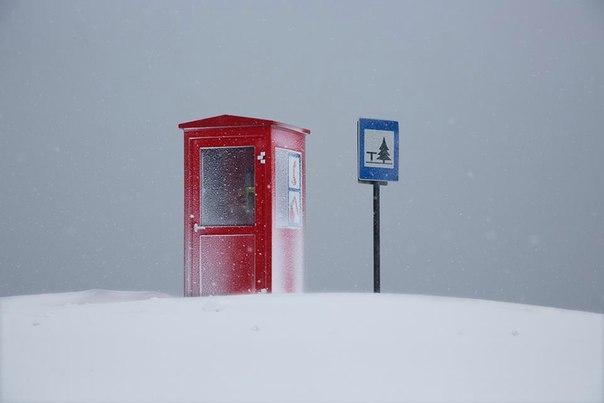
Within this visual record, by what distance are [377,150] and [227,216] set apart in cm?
171

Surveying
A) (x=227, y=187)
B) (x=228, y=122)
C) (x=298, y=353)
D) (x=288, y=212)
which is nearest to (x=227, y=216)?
(x=227, y=187)

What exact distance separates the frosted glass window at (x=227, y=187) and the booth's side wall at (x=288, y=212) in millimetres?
275

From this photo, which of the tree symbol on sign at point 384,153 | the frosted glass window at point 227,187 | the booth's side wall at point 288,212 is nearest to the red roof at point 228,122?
the booth's side wall at point 288,212

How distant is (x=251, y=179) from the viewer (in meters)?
8.46

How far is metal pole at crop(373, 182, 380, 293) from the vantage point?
7785mm

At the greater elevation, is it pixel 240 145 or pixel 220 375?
pixel 240 145

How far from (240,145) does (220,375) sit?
437 centimetres

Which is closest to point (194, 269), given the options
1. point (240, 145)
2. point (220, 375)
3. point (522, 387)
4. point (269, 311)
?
point (240, 145)

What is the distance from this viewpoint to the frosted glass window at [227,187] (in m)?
8.43

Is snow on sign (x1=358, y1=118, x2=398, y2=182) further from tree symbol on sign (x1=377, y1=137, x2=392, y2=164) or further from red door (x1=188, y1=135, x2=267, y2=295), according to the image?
red door (x1=188, y1=135, x2=267, y2=295)

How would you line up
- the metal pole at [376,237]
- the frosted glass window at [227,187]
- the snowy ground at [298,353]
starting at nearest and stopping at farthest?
1. the snowy ground at [298,353]
2. the metal pole at [376,237]
3. the frosted glass window at [227,187]

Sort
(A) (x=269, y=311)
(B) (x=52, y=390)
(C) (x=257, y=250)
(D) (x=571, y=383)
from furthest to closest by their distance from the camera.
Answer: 1. (C) (x=257, y=250)
2. (A) (x=269, y=311)
3. (D) (x=571, y=383)
4. (B) (x=52, y=390)

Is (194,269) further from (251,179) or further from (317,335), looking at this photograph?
(317,335)

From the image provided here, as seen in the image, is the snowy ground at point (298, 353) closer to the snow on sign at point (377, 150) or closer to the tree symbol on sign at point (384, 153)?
the snow on sign at point (377, 150)
